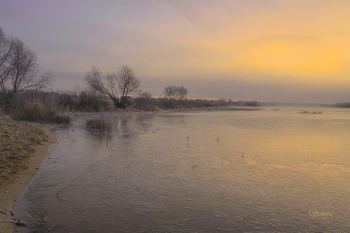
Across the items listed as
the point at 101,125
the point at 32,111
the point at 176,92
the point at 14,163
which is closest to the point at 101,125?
the point at 101,125

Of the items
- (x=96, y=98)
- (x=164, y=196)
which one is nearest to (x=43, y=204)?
(x=164, y=196)

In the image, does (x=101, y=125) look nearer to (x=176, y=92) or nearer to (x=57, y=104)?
(x=57, y=104)

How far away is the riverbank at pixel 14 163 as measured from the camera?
3.47 meters

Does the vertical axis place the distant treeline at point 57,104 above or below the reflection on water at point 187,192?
above

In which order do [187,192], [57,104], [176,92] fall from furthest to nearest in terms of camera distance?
[176,92] < [57,104] < [187,192]

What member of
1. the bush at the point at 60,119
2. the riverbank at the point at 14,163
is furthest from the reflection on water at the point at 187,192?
the bush at the point at 60,119

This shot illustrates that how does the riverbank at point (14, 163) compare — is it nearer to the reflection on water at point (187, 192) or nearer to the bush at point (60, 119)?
the reflection on water at point (187, 192)

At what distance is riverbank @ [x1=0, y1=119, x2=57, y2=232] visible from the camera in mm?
3475

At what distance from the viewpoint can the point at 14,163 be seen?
4730 millimetres

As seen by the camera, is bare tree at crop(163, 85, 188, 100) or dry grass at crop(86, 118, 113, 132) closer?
dry grass at crop(86, 118, 113, 132)

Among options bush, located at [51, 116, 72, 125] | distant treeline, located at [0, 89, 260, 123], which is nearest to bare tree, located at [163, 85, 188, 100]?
distant treeline, located at [0, 89, 260, 123]

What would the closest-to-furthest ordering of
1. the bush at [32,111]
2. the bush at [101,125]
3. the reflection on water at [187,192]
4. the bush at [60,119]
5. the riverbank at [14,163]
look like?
the reflection on water at [187,192] < the riverbank at [14,163] < the bush at [101,125] < the bush at [32,111] < the bush at [60,119]

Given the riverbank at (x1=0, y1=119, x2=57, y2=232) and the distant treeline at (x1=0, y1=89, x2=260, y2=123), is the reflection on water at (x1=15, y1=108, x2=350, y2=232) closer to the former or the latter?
the riverbank at (x1=0, y1=119, x2=57, y2=232)

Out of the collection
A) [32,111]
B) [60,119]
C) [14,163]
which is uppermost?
[32,111]
